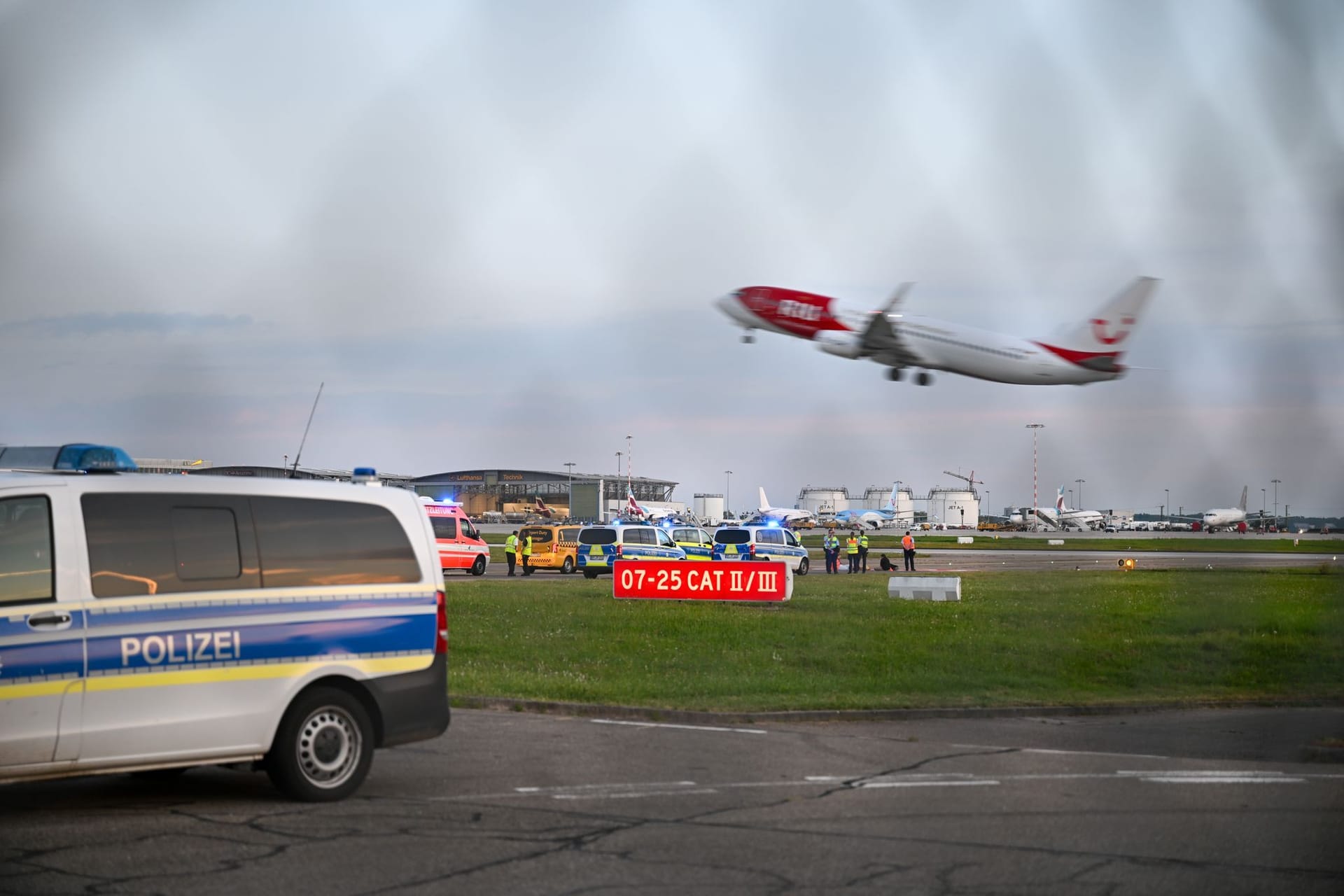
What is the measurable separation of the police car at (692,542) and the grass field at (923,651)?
15753 mm

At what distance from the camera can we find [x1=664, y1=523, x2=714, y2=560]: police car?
46562 millimetres

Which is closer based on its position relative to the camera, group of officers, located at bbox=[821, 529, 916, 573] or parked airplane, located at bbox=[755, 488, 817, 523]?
group of officers, located at bbox=[821, 529, 916, 573]

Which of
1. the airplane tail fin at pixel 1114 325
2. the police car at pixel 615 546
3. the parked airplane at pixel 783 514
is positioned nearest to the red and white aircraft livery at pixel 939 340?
the airplane tail fin at pixel 1114 325

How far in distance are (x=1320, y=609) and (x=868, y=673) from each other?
7332 mm

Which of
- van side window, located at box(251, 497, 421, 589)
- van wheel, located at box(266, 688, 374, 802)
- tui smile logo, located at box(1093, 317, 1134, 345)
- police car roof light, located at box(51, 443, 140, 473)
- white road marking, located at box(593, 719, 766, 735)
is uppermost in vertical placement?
tui smile logo, located at box(1093, 317, 1134, 345)

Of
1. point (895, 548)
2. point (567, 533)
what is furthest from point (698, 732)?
point (895, 548)

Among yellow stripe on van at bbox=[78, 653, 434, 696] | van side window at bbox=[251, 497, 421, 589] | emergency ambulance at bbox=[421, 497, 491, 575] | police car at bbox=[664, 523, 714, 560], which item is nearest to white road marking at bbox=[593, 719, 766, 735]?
yellow stripe on van at bbox=[78, 653, 434, 696]

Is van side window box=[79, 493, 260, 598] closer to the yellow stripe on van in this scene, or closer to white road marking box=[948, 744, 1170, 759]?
the yellow stripe on van

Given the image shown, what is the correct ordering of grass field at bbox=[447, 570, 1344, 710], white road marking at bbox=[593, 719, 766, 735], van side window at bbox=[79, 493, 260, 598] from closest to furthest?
van side window at bbox=[79, 493, 260, 598] < white road marking at bbox=[593, 719, 766, 735] < grass field at bbox=[447, 570, 1344, 710]

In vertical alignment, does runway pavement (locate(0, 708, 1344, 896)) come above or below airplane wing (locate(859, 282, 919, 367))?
below

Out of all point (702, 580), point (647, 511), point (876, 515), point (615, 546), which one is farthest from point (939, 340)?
point (876, 515)

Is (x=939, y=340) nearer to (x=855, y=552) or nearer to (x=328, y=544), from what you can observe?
(x=328, y=544)

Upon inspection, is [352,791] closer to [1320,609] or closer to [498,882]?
[498,882]

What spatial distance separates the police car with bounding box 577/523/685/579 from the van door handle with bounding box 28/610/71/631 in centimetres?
3594
